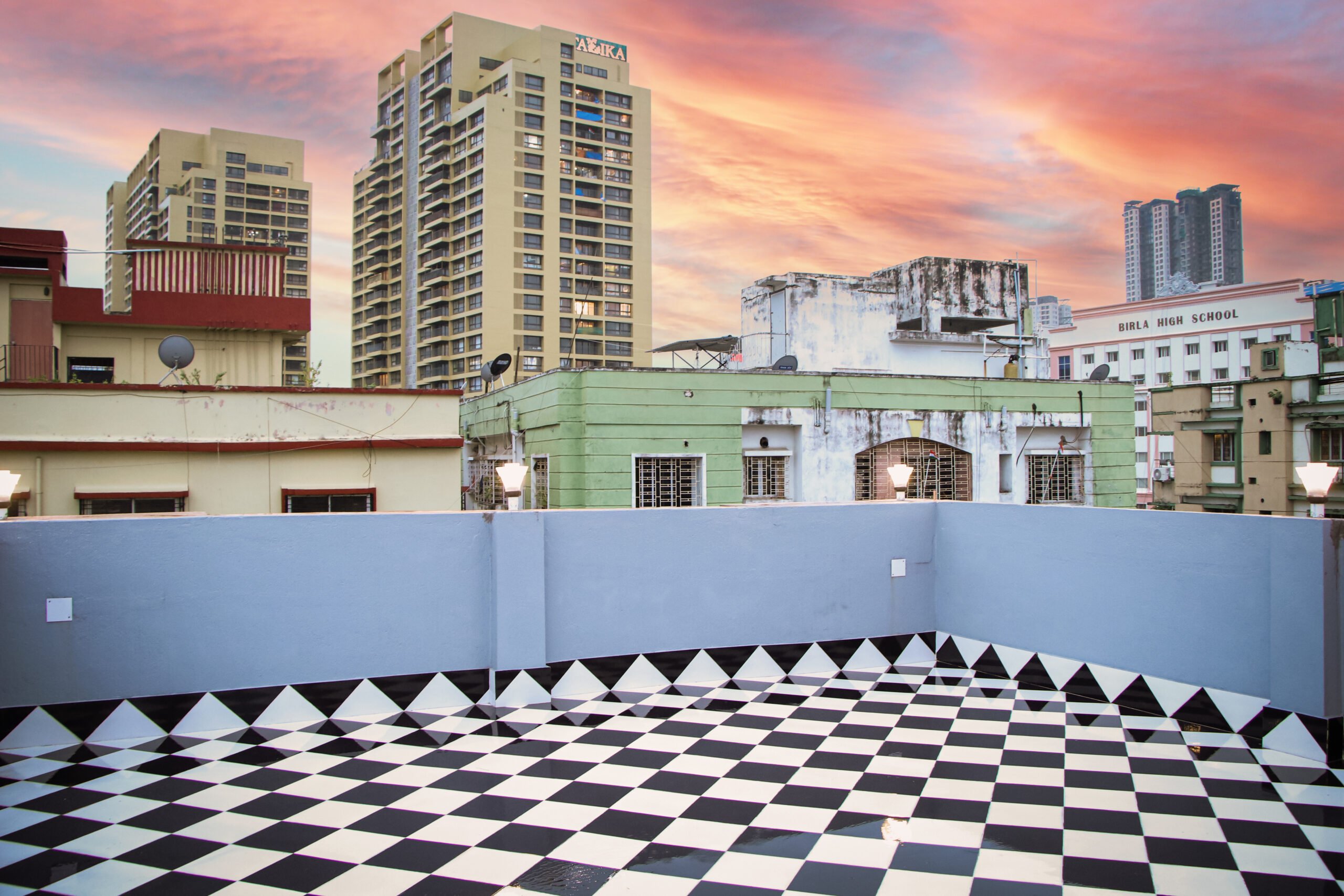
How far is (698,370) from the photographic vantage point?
1263 cm

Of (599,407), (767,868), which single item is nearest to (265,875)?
(767,868)

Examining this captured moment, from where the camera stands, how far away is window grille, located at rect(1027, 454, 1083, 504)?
1458 centimetres

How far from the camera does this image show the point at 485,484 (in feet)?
53.7

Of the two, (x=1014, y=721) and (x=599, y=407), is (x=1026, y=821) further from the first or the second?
(x=599, y=407)

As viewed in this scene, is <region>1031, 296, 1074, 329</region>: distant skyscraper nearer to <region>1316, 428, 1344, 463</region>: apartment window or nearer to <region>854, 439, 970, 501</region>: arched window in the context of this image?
<region>1316, 428, 1344, 463</region>: apartment window

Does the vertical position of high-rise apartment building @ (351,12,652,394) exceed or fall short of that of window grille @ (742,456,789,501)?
it exceeds it

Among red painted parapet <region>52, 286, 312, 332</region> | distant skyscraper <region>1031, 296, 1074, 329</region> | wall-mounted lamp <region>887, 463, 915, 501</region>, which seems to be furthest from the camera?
distant skyscraper <region>1031, 296, 1074, 329</region>

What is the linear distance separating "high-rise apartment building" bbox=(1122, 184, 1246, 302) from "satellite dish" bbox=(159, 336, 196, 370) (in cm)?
16058

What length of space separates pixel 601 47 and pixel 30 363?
52186 mm

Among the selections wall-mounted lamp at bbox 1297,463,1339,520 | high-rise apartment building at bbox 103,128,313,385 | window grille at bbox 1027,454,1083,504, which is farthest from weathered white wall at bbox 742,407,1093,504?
high-rise apartment building at bbox 103,128,313,385

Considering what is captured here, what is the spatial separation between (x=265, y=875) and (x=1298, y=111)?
17.8m

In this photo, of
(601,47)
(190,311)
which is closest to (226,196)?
(601,47)

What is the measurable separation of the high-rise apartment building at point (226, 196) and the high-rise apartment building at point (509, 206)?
493 inches

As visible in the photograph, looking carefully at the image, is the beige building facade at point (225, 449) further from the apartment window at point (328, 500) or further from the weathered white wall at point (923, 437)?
the weathered white wall at point (923, 437)
